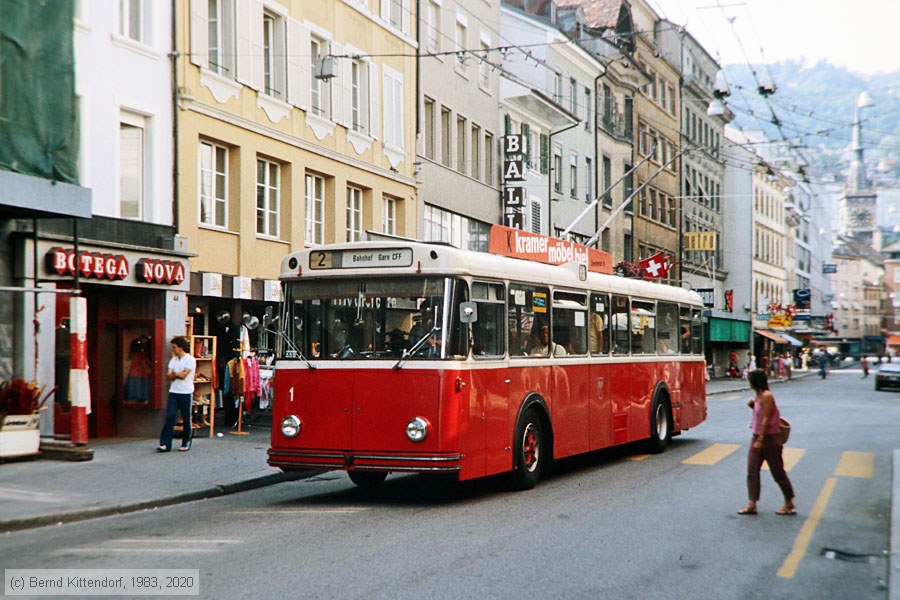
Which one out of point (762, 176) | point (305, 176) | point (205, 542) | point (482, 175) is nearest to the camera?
point (205, 542)

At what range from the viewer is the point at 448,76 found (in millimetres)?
33281

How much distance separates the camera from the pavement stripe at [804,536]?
29.5 feet

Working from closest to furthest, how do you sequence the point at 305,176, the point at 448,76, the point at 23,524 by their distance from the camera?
the point at 23,524
the point at 305,176
the point at 448,76

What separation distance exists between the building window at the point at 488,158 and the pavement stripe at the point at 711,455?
17675mm

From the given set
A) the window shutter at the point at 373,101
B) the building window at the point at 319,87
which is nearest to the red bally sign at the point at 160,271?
the building window at the point at 319,87

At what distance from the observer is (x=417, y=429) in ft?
39.2

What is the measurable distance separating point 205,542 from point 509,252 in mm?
6054

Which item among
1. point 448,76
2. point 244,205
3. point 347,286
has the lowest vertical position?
point 347,286

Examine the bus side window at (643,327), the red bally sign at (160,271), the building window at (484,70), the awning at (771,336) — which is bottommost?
the awning at (771,336)

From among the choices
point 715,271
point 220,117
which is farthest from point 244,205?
point 715,271

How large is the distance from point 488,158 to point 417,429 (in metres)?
25.6

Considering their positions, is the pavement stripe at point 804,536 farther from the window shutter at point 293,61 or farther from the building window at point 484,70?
the building window at point 484,70

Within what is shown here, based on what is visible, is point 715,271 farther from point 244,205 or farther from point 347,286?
point 347,286

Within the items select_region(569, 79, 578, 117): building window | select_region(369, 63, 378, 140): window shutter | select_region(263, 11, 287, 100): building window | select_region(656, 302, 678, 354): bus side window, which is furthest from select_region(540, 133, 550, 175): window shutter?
select_region(656, 302, 678, 354): bus side window
